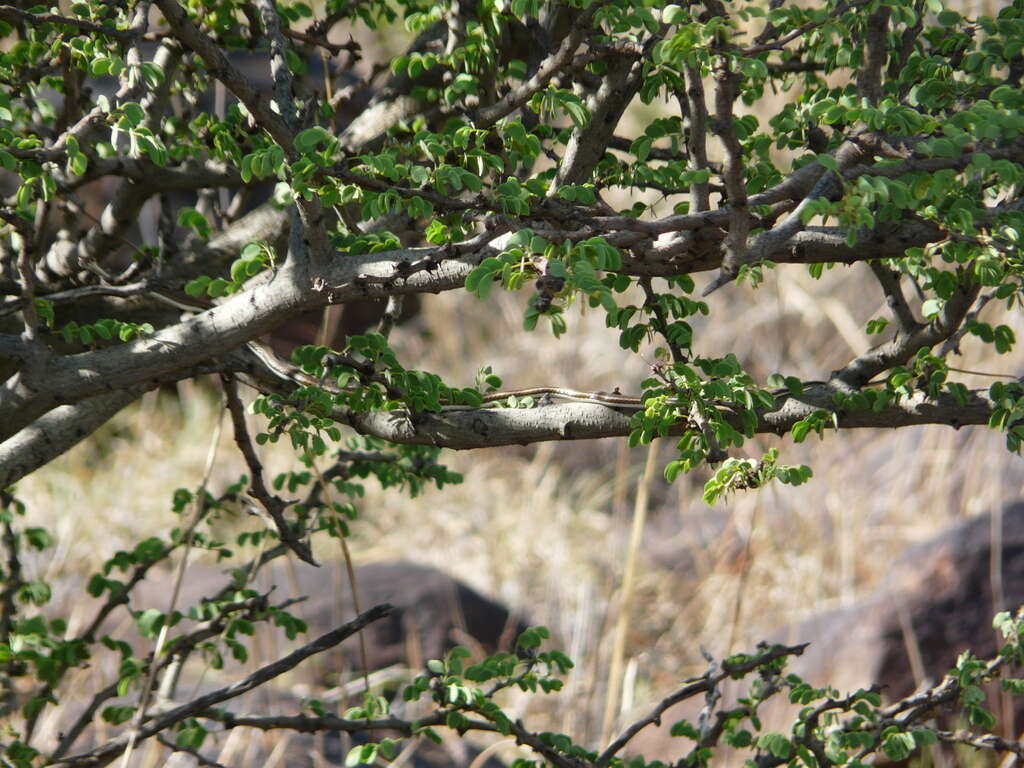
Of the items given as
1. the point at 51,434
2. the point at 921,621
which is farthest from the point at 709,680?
Answer: the point at 921,621

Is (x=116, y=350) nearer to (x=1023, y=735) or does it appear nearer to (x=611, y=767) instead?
(x=611, y=767)

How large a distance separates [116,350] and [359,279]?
0.39 meters

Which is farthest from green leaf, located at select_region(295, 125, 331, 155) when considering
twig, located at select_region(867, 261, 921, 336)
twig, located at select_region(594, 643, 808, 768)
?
twig, located at select_region(594, 643, 808, 768)

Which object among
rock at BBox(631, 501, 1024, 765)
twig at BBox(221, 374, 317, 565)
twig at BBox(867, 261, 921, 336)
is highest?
rock at BBox(631, 501, 1024, 765)

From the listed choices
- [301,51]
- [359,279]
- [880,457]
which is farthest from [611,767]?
[880,457]

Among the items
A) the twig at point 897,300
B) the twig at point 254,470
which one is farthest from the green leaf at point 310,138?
the twig at point 897,300

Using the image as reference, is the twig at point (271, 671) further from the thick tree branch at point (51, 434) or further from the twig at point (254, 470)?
the thick tree branch at point (51, 434)

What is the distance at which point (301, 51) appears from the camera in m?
2.16

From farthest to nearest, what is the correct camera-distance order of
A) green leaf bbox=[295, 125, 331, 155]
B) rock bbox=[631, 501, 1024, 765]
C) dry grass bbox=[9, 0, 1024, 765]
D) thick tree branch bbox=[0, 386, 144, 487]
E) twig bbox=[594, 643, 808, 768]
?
dry grass bbox=[9, 0, 1024, 765] → rock bbox=[631, 501, 1024, 765] → twig bbox=[594, 643, 808, 768] → thick tree branch bbox=[0, 386, 144, 487] → green leaf bbox=[295, 125, 331, 155]

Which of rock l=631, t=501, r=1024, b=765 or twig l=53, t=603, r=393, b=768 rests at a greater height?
rock l=631, t=501, r=1024, b=765

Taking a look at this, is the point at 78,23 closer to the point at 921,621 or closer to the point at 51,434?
the point at 51,434

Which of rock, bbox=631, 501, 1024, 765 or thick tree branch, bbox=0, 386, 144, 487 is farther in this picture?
rock, bbox=631, 501, 1024, 765

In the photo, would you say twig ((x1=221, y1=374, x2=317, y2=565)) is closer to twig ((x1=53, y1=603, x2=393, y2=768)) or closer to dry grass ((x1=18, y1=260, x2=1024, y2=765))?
twig ((x1=53, y1=603, x2=393, y2=768))

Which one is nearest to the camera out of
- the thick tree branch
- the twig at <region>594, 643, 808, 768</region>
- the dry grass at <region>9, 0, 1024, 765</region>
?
the thick tree branch
